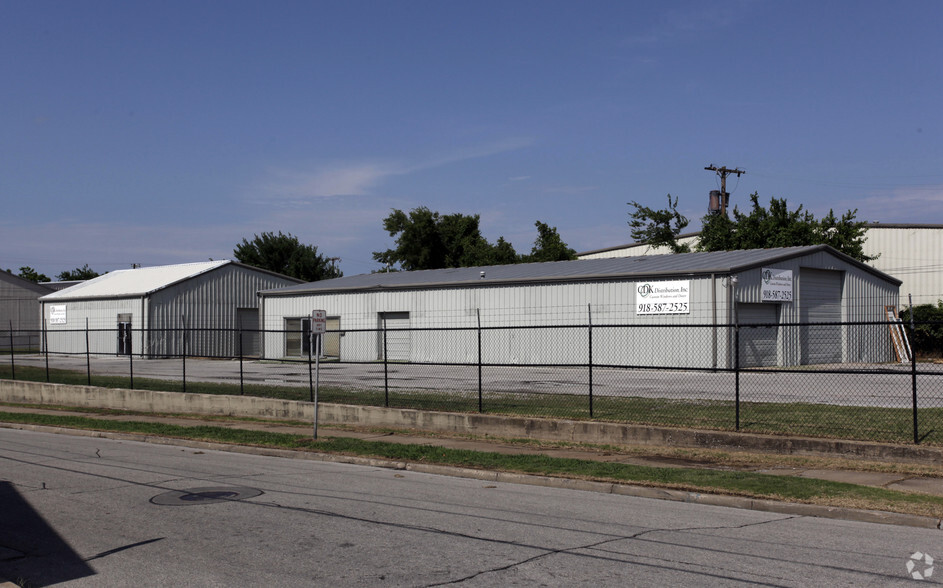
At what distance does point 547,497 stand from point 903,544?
418 centimetres

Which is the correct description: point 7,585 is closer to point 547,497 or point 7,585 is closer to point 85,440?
point 547,497

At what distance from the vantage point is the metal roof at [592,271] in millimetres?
34000

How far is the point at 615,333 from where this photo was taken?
110 ft

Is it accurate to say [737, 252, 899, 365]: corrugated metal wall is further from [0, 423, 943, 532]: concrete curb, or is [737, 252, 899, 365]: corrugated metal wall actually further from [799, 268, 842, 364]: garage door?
[0, 423, 943, 532]: concrete curb

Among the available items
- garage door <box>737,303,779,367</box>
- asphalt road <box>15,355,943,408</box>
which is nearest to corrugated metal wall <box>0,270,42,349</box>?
asphalt road <box>15,355,943,408</box>

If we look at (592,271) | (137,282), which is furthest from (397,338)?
(137,282)

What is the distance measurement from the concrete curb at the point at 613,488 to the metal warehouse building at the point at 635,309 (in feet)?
44.7

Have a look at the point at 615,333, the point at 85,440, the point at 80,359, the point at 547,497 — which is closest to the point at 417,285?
the point at 615,333

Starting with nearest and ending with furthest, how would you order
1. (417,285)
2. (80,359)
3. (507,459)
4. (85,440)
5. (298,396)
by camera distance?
(507,459) → (85,440) → (298,396) → (417,285) → (80,359)

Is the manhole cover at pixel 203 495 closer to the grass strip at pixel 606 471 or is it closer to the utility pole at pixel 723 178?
the grass strip at pixel 606 471

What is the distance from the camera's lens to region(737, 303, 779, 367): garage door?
109ft

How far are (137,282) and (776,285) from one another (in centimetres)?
3982

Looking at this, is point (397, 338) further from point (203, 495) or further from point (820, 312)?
point (203, 495)

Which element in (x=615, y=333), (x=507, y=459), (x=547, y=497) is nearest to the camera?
(x=547, y=497)
